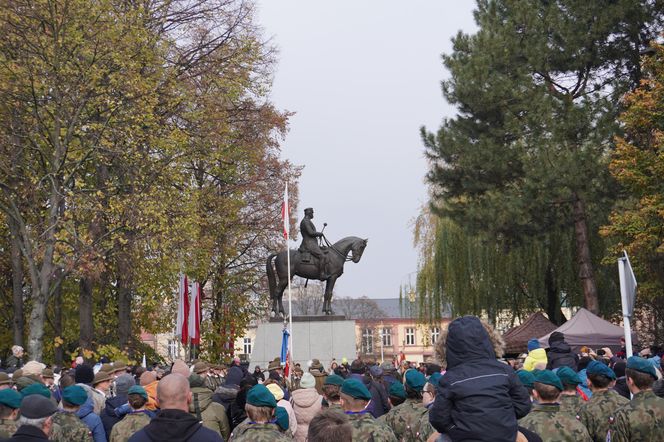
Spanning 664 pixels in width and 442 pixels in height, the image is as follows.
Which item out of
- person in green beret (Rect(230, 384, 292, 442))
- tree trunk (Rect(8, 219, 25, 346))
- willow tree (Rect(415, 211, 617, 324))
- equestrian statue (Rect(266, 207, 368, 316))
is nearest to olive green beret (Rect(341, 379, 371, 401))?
person in green beret (Rect(230, 384, 292, 442))

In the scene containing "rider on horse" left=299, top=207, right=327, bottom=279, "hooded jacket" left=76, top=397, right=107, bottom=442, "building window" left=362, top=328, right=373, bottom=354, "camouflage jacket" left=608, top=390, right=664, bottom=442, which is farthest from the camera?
"building window" left=362, top=328, right=373, bottom=354

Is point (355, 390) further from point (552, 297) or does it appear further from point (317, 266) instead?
point (552, 297)

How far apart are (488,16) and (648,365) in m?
30.4

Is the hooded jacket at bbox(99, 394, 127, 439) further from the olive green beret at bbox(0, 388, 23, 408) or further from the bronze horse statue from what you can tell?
the bronze horse statue

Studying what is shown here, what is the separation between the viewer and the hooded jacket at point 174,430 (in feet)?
17.3

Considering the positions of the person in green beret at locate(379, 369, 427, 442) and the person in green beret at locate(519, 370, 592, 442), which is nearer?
the person in green beret at locate(519, 370, 592, 442)

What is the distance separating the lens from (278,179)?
4038 centimetres

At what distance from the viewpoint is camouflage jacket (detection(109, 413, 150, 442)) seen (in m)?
7.79

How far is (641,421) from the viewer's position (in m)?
7.18

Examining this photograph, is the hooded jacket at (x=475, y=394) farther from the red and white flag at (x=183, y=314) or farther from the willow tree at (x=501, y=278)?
the willow tree at (x=501, y=278)

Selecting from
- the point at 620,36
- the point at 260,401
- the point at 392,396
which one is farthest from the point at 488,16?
the point at 260,401

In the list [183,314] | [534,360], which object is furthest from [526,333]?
[534,360]

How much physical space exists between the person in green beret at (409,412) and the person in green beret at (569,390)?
3.91 feet

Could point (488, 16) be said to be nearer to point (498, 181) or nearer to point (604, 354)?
point (498, 181)
